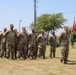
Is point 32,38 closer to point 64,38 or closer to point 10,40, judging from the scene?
point 10,40

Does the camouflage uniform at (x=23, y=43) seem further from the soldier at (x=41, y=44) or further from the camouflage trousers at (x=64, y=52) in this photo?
the camouflage trousers at (x=64, y=52)

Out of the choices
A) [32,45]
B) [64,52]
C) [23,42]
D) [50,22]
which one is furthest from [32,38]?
[50,22]

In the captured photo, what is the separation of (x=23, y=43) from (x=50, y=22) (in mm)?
41164

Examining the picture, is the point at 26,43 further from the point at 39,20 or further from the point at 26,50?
the point at 39,20

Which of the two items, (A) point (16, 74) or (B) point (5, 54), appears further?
(B) point (5, 54)

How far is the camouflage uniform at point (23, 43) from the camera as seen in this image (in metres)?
20.0

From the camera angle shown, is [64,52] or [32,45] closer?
[64,52]

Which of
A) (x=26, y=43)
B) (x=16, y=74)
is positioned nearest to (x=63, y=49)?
(x=26, y=43)

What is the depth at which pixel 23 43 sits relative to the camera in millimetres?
20109

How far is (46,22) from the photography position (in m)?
A: 60.9

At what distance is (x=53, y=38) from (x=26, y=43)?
2716mm

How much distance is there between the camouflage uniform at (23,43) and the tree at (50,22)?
3855 centimetres

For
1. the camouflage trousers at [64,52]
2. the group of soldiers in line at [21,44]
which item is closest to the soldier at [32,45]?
the group of soldiers in line at [21,44]

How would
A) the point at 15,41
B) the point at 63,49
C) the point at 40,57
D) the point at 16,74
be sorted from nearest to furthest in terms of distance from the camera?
the point at 16,74 < the point at 63,49 < the point at 15,41 < the point at 40,57
